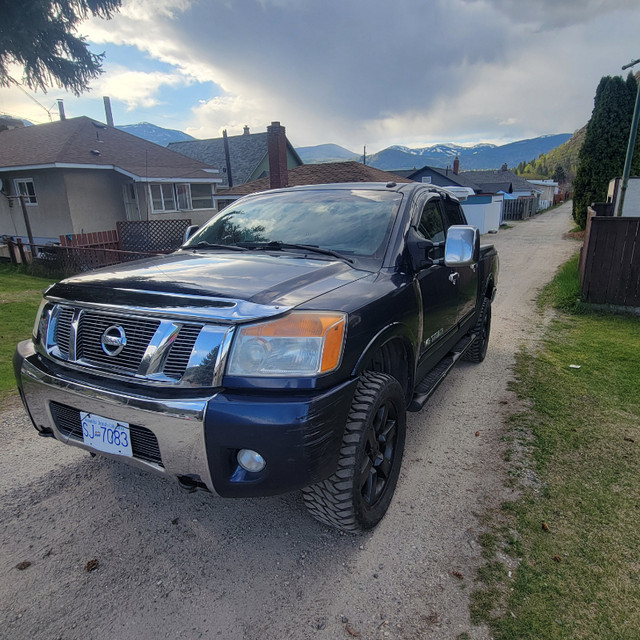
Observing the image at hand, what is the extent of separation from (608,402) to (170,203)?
1826cm

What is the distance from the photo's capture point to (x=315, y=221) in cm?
323

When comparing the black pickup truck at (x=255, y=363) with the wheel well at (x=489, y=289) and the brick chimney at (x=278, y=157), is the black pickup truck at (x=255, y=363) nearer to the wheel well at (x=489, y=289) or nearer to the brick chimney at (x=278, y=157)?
the wheel well at (x=489, y=289)

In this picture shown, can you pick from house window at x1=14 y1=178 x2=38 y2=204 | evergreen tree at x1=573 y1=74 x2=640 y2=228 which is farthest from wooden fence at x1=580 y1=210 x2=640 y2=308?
house window at x1=14 y1=178 x2=38 y2=204

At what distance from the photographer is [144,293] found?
2102mm

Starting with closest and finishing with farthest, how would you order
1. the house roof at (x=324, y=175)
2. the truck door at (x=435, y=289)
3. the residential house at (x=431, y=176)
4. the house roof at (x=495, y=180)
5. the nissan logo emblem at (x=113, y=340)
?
the nissan logo emblem at (x=113, y=340) → the truck door at (x=435, y=289) → the house roof at (x=324, y=175) → the residential house at (x=431, y=176) → the house roof at (x=495, y=180)

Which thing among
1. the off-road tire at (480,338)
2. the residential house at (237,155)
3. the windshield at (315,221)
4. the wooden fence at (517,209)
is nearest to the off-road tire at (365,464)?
the windshield at (315,221)

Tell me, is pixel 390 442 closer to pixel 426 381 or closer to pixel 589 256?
pixel 426 381

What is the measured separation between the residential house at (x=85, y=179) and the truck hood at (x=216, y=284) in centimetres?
1460

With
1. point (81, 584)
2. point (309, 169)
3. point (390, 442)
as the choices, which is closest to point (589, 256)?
point (390, 442)

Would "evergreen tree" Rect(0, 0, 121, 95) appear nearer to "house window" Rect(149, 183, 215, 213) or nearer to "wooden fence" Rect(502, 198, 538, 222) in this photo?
"house window" Rect(149, 183, 215, 213)

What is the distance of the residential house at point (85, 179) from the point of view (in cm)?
1530

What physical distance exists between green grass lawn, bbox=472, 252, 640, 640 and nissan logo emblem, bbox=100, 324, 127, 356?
81.1 inches

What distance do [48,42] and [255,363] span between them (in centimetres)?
1965

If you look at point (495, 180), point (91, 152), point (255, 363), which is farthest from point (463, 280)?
point (495, 180)
